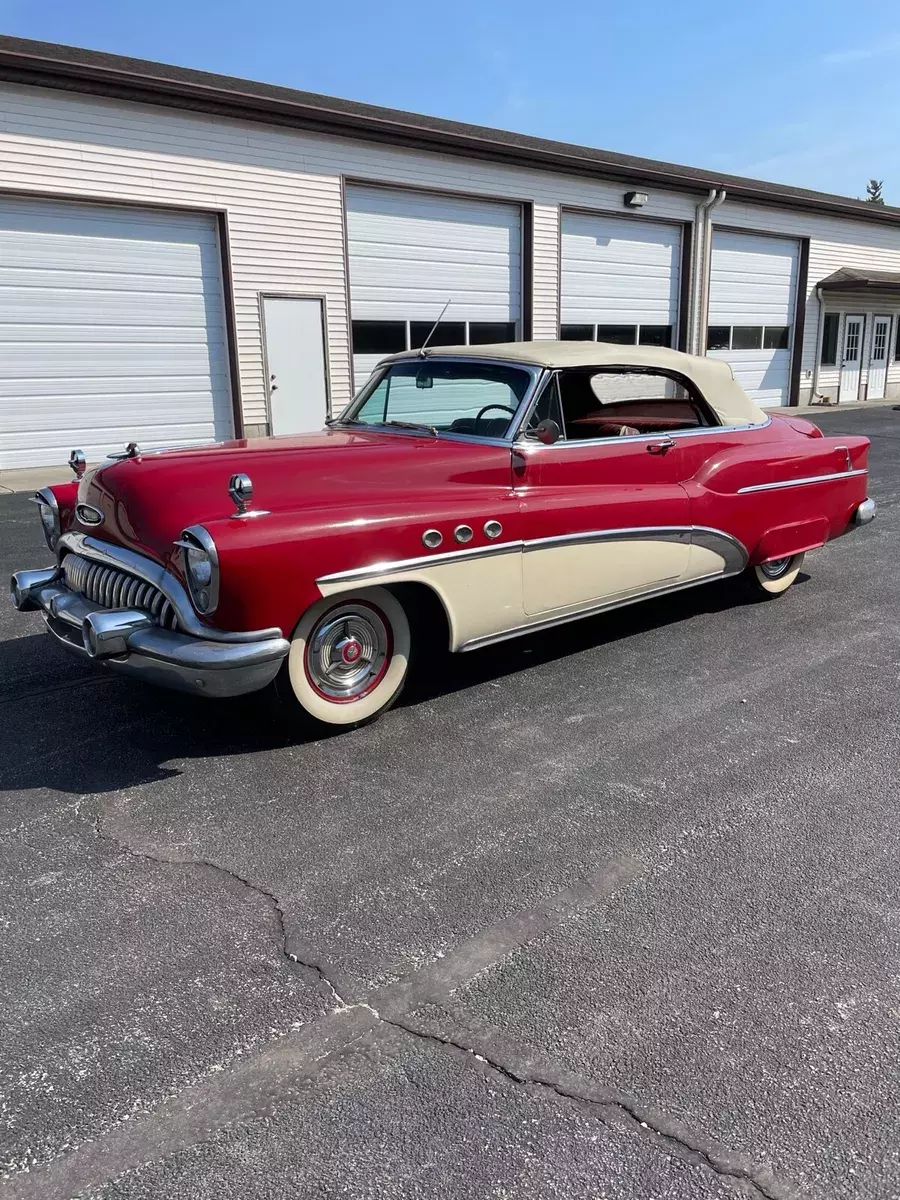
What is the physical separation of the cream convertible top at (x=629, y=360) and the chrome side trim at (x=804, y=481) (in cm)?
45

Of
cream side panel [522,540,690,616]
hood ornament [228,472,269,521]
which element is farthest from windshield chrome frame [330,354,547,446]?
hood ornament [228,472,269,521]

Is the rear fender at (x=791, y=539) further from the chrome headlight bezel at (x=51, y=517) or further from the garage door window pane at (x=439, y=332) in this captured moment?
the garage door window pane at (x=439, y=332)

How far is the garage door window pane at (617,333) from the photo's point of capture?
18.0 m

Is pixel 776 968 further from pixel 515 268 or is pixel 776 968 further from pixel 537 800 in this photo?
pixel 515 268

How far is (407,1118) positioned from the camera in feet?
6.54

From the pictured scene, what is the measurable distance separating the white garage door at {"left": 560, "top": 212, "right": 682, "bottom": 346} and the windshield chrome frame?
12.7 meters

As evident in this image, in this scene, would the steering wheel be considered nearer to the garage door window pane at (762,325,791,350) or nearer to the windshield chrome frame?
the windshield chrome frame

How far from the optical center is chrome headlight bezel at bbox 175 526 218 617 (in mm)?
3391

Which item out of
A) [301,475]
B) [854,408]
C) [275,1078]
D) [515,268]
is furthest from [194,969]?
[854,408]

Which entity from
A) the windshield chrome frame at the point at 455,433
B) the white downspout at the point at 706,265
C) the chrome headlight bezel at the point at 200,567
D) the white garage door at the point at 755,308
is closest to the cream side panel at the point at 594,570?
the windshield chrome frame at the point at 455,433

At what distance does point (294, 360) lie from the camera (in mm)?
13961

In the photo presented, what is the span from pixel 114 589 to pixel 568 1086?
105 inches

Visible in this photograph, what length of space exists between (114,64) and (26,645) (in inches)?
397

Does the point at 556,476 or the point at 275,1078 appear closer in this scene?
the point at 275,1078
